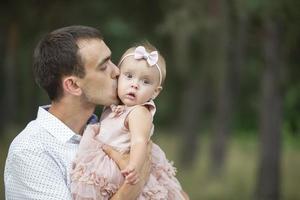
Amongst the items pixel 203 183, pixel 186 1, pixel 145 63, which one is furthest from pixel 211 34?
pixel 145 63

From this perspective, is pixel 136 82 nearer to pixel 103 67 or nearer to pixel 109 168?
pixel 103 67

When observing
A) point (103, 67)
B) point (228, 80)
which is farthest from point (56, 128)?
point (228, 80)

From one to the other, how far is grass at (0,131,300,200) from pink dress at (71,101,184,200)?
7839 mm

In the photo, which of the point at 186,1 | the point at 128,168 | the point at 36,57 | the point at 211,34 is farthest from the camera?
the point at 211,34

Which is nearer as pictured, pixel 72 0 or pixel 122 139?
pixel 122 139

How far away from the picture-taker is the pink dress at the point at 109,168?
11.8 ft

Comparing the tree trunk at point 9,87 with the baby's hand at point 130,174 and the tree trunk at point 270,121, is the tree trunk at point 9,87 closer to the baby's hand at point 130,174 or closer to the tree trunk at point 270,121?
the tree trunk at point 270,121

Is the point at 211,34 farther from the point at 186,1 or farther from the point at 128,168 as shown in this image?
the point at 128,168

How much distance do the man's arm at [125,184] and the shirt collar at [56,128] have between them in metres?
0.16

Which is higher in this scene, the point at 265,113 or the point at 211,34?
the point at 211,34

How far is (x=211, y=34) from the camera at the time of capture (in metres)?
14.2

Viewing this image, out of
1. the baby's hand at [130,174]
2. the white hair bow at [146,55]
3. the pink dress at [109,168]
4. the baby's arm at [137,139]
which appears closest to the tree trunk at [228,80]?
the white hair bow at [146,55]

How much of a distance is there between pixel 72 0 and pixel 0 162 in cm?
303

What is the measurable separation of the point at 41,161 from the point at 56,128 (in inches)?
8.3
